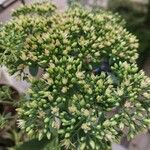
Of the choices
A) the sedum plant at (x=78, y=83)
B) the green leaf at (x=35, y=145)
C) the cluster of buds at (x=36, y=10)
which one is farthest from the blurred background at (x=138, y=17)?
the green leaf at (x=35, y=145)

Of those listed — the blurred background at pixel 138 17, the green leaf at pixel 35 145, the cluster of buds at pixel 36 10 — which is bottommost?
the green leaf at pixel 35 145

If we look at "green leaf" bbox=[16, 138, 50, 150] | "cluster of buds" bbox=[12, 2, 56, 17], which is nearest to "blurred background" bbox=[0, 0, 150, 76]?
"cluster of buds" bbox=[12, 2, 56, 17]

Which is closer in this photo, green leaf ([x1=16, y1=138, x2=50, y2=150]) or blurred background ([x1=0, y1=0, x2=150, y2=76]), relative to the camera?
green leaf ([x1=16, y1=138, x2=50, y2=150])

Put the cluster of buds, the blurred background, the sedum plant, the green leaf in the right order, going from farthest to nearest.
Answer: the blurred background < the cluster of buds < the green leaf < the sedum plant

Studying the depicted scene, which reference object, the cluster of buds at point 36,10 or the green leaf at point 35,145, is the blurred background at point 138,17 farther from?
the green leaf at point 35,145

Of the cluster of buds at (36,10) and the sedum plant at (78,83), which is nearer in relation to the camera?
the sedum plant at (78,83)

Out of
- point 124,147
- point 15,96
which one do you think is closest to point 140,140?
point 124,147

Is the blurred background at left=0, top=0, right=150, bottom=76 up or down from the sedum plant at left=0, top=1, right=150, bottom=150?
up

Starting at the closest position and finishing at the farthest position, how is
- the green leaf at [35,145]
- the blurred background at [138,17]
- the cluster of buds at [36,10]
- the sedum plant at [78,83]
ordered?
the sedum plant at [78,83], the green leaf at [35,145], the cluster of buds at [36,10], the blurred background at [138,17]

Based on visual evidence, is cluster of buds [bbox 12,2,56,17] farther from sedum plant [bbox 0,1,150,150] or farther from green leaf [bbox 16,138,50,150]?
green leaf [bbox 16,138,50,150]
